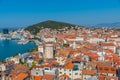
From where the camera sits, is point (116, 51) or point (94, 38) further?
point (94, 38)

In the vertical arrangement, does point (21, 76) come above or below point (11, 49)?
above

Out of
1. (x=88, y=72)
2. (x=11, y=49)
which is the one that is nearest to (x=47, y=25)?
(x=11, y=49)

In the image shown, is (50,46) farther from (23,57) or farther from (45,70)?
(45,70)

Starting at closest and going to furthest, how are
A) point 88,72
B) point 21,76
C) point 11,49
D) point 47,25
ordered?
point 21,76 → point 88,72 → point 11,49 → point 47,25

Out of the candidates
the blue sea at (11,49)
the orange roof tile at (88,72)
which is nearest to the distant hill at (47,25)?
the blue sea at (11,49)

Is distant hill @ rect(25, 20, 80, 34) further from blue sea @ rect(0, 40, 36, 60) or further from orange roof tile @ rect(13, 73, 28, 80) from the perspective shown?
orange roof tile @ rect(13, 73, 28, 80)

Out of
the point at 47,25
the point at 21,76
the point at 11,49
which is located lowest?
the point at 11,49

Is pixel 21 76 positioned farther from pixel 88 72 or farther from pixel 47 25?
pixel 47 25

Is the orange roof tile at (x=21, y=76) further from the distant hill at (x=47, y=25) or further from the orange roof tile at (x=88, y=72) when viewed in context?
the distant hill at (x=47, y=25)

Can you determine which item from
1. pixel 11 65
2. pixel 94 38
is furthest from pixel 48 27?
pixel 11 65

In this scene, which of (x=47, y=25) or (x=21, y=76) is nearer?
Answer: (x=21, y=76)

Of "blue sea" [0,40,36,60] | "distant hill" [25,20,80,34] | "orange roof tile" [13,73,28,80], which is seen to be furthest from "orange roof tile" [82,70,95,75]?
"distant hill" [25,20,80,34]
